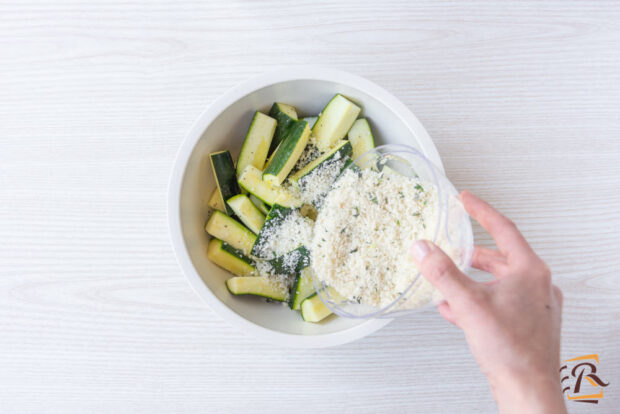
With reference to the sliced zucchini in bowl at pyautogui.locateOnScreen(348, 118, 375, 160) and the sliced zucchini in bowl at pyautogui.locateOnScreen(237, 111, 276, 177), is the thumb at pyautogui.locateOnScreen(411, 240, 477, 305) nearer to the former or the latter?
the sliced zucchini in bowl at pyautogui.locateOnScreen(348, 118, 375, 160)

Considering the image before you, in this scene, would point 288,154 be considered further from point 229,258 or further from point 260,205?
point 229,258

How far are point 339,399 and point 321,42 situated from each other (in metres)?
0.91

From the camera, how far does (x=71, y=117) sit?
3.84 ft

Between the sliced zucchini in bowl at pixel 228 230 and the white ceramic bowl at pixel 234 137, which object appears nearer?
the white ceramic bowl at pixel 234 137

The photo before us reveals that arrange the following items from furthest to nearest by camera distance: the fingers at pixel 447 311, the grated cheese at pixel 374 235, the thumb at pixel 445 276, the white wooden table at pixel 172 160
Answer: the white wooden table at pixel 172 160
the fingers at pixel 447 311
the grated cheese at pixel 374 235
the thumb at pixel 445 276

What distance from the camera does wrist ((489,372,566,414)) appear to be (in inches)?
28.6

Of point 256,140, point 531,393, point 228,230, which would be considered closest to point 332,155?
point 256,140

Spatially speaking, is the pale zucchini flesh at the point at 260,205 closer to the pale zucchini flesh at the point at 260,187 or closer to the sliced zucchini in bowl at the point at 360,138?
the pale zucchini flesh at the point at 260,187

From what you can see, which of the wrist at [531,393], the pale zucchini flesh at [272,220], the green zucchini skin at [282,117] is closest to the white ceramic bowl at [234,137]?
the green zucchini skin at [282,117]

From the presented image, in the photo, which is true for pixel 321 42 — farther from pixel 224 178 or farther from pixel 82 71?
pixel 82 71

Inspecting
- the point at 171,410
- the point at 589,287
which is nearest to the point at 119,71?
the point at 171,410

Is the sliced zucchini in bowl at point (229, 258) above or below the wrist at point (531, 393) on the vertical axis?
above

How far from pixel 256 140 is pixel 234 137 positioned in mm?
62

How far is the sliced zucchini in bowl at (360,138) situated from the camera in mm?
1011
